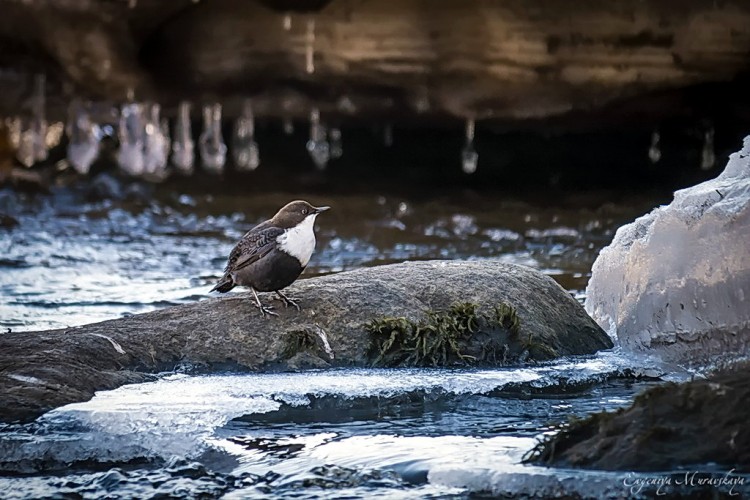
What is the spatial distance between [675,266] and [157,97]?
9.67m

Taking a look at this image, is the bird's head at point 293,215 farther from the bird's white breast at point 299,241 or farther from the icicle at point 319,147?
the icicle at point 319,147

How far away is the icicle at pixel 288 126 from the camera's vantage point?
14942 millimetres

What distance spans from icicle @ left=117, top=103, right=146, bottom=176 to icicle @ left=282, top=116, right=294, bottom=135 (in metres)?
1.83

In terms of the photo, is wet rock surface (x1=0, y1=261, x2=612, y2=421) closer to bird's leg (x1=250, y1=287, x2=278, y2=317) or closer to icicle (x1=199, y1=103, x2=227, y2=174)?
bird's leg (x1=250, y1=287, x2=278, y2=317)

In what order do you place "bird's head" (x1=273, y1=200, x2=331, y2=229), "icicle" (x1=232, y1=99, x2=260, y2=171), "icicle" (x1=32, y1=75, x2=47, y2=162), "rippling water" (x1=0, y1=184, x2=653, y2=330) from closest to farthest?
"bird's head" (x1=273, y1=200, x2=331, y2=229)
"rippling water" (x1=0, y1=184, x2=653, y2=330)
"icicle" (x1=32, y1=75, x2=47, y2=162)
"icicle" (x1=232, y1=99, x2=260, y2=171)

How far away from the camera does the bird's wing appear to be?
19.6ft

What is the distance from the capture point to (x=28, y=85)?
47.1ft

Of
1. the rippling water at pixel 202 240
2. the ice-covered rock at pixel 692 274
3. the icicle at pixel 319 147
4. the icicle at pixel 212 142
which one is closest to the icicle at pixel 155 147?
the icicle at pixel 212 142

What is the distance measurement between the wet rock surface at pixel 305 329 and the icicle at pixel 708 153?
9179 mm

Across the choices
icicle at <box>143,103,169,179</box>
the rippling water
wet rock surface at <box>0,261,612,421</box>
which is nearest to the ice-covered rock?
wet rock surface at <box>0,261,612,421</box>

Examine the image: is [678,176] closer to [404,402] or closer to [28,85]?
[28,85]

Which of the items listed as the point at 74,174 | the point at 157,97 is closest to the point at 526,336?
the point at 157,97

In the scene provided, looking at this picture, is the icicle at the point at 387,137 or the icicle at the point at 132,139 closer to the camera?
the icicle at the point at 132,139

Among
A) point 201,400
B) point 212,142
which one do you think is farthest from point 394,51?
point 201,400
